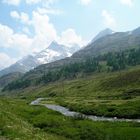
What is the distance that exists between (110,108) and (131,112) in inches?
505

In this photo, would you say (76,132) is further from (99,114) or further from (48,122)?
(99,114)

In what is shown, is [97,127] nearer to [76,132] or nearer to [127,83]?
[76,132]

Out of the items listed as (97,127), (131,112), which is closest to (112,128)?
(97,127)

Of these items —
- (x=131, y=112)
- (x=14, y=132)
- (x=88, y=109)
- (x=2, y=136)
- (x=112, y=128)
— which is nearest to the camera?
(x=2, y=136)

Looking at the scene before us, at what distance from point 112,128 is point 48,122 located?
12676 millimetres

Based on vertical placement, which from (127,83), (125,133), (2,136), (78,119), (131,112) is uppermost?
(127,83)

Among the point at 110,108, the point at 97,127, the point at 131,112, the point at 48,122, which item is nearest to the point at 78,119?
the point at 48,122

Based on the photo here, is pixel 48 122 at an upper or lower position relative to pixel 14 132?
upper

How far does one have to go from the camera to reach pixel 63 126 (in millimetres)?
54312

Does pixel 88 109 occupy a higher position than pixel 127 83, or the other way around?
pixel 127 83

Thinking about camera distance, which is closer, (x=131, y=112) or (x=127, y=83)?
(x=131, y=112)

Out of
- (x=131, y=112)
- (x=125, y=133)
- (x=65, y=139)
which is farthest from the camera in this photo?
(x=131, y=112)

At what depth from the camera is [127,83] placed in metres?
183

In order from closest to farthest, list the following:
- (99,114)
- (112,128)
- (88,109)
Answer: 1. (112,128)
2. (99,114)
3. (88,109)
